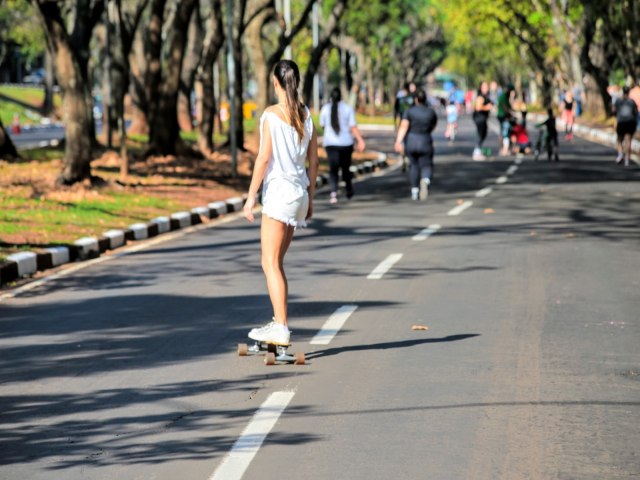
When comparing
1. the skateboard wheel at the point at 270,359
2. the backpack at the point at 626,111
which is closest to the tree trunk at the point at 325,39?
the backpack at the point at 626,111

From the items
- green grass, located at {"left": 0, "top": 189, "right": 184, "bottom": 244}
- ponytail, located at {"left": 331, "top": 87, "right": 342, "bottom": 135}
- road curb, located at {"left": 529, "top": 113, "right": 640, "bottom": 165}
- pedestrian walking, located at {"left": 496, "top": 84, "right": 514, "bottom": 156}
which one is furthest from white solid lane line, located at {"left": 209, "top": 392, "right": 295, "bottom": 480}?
pedestrian walking, located at {"left": 496, "top": 84, "right": 514, "bottom": 156}

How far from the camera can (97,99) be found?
376 ft

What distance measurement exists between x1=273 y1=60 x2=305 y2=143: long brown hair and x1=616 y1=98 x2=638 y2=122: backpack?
23.8 metres

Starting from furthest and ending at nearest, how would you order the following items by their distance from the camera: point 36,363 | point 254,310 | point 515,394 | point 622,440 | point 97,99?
→ point 97,99 < point 254,310 < point 36,363 < point 515,394 < point 622,440

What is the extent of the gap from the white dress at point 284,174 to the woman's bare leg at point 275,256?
65mm

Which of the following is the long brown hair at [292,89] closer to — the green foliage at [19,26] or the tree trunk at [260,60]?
the tree trunk at [260,60]

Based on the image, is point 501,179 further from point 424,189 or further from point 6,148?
point 6,148

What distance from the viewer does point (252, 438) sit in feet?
22.2

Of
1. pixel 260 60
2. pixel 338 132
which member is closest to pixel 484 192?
pixel 338 132

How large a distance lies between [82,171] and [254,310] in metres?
12.5

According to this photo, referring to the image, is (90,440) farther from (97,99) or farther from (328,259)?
(97,99)

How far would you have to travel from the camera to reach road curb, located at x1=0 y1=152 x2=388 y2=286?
14023mm

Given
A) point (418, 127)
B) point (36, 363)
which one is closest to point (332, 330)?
point (36, 363)

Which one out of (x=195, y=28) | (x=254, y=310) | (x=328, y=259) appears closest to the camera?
(x=254, y=310)
